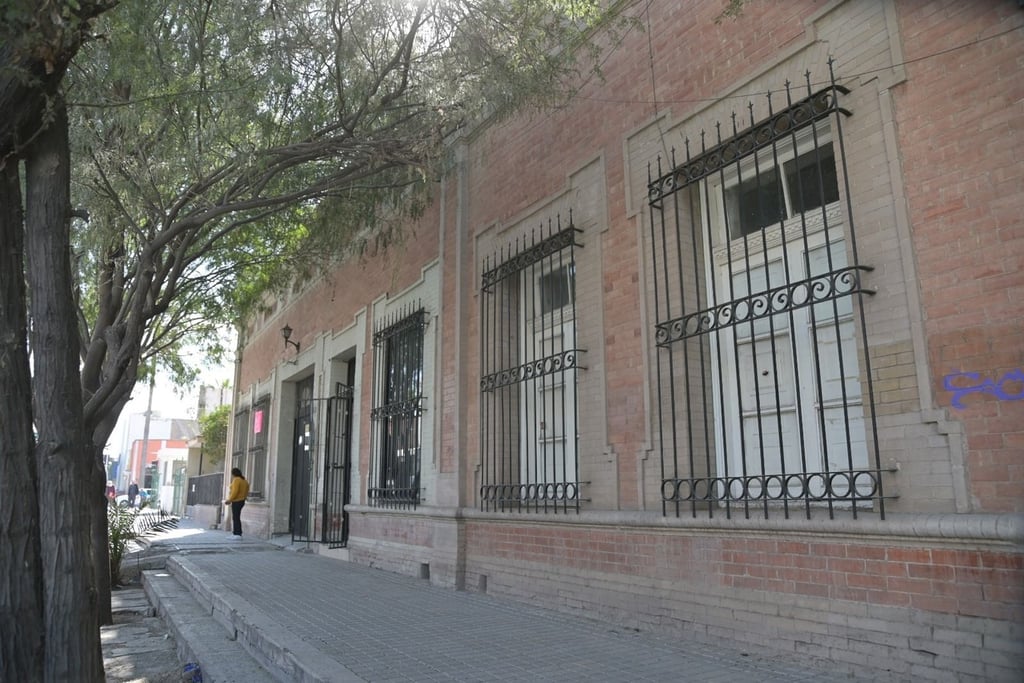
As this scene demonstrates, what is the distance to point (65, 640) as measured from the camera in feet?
13.5

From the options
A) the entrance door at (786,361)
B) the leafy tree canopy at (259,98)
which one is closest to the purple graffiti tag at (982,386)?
the entrance door at (786,361)

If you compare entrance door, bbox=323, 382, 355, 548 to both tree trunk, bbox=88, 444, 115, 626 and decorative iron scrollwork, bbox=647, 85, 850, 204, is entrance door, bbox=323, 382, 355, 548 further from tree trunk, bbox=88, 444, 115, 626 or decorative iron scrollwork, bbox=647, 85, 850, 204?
decorative iron scrollwork, bbox=647, 85, 850, 204

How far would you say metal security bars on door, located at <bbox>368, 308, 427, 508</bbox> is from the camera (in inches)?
418

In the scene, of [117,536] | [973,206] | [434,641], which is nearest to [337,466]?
[117,536]

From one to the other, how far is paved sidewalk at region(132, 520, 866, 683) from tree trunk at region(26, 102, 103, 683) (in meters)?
1.46

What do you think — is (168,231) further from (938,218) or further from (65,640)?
(938,218)

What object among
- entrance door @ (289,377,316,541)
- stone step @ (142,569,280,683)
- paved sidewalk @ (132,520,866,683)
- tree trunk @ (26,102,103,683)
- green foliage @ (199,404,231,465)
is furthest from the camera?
green foliage @ (199,404,231,465)

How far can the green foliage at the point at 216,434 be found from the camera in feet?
114

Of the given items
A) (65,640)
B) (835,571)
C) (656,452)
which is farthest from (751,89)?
(65,640)

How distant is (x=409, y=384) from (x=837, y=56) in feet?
24.7

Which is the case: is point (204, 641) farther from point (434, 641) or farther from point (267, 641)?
point (434, 641)

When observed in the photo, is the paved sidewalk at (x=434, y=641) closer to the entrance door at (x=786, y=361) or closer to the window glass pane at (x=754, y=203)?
the entrance door at (x=786, y=361)

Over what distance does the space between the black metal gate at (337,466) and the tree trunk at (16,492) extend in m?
9.15

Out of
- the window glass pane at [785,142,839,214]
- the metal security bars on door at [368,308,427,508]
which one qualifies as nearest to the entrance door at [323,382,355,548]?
the metal security bars on door at [368,308,427,508]
